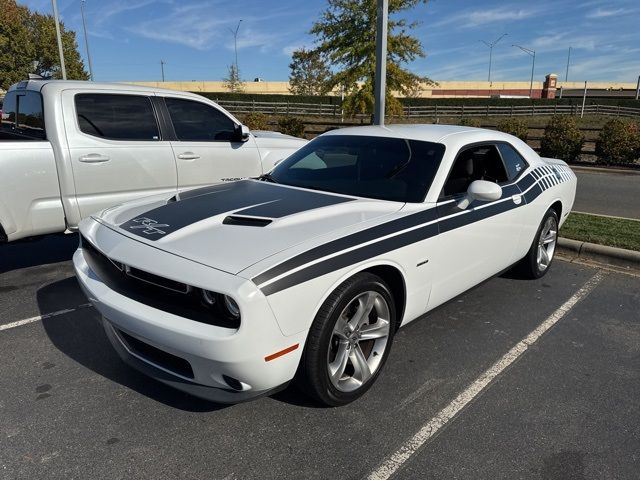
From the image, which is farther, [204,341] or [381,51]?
[381,51]

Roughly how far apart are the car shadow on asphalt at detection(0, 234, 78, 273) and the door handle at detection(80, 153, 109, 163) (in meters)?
1.00

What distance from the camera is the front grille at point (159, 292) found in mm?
2408

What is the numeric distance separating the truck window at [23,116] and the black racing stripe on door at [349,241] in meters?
3.51

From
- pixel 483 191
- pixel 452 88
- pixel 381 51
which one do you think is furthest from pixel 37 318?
pixel 452 88

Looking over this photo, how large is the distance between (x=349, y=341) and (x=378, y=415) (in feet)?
1.48

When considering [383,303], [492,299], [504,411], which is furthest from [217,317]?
[492,299]

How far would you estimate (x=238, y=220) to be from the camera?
9.72 feet

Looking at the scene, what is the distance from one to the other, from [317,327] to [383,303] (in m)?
0.58

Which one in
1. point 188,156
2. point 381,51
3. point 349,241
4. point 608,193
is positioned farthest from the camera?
point 381,51

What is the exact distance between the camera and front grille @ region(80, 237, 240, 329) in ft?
7.90

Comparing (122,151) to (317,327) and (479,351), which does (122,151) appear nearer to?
(317,327)

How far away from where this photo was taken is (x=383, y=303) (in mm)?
2967

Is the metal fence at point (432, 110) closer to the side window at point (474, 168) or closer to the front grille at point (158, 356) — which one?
the side window at point (474, 168)

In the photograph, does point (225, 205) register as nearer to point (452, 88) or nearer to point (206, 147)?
point (206, 147)
